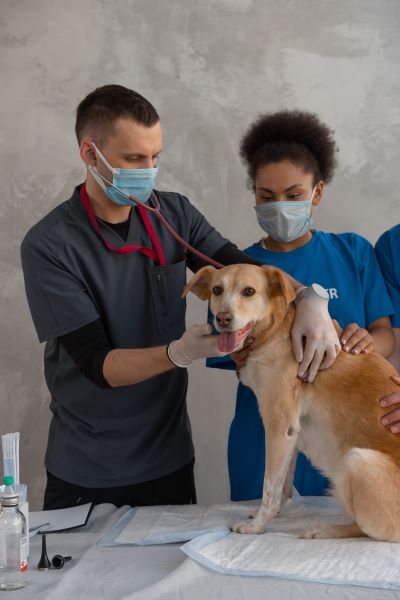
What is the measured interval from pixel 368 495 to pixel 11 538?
2.73 ft

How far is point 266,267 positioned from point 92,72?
196cm

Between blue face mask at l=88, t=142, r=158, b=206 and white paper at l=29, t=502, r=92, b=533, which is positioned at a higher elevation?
blue face mask at l=88, t=142, r=158, b=206

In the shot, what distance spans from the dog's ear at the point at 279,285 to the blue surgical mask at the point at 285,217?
1.25 ft

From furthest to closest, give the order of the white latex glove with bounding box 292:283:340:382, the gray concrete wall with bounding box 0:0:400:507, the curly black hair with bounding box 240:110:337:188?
the gray concrete wall with bounding box 0:0:400:507
the curly black hair with bounding box 240:110:337:188
the white latex glove with bounding box 292:283:340:382

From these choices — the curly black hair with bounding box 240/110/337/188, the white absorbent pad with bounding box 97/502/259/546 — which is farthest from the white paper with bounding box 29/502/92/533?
the curly black hair with bounding box 240/110/337/188

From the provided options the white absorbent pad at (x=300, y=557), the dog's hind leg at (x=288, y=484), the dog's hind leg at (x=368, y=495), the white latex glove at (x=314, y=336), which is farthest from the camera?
the dog's hind leg at (x=288, y=484)

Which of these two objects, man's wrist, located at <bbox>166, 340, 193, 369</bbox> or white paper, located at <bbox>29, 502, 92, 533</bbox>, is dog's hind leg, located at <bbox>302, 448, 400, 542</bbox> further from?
white paper, located at <bbox>29, 502, 92, 533</bbox>

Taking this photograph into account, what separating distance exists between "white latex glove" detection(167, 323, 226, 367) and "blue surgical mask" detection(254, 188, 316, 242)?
663 mm

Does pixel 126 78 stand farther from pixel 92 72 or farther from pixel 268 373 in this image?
pixel 268 373

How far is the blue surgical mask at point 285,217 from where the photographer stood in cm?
233

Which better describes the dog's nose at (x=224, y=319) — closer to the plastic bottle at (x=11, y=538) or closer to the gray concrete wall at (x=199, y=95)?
the plastic bottle at (x=11, y=538)

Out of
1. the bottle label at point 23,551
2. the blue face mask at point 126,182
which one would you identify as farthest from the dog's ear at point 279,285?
the bottle label at point 23,551

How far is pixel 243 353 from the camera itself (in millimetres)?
2043

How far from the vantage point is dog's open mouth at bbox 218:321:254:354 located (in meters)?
1.85
